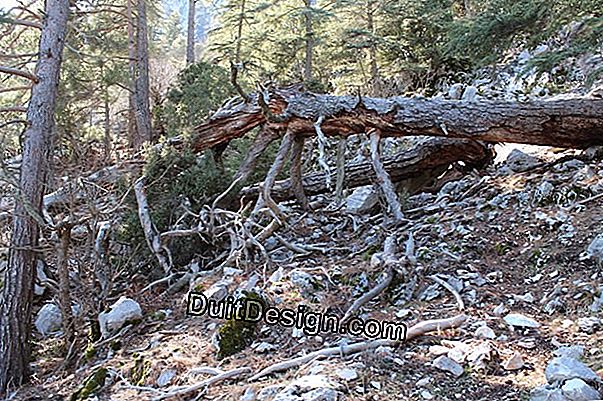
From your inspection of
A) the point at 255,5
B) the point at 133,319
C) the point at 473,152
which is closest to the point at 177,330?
the point at 133,319

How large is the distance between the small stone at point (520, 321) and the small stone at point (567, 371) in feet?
2.16

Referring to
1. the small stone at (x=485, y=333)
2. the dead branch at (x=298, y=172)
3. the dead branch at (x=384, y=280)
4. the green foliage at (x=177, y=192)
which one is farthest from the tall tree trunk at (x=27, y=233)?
the small stone at (x=485, y=333)

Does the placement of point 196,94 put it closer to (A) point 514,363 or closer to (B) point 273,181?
(B) point 273,181

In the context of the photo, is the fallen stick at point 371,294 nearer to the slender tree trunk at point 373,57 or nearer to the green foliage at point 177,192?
the green foliage at point 177,192

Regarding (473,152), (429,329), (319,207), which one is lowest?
(429,329)

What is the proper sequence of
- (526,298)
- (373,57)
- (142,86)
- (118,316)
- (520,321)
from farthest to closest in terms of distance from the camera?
(373,57) < (142,86) < (118,316) < (526,298) < (520,321)

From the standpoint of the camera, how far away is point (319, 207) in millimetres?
6762

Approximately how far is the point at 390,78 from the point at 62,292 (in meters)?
9.06

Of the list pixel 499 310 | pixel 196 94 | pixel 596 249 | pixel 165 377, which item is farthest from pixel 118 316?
pixel 196 94

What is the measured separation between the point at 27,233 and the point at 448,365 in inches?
150

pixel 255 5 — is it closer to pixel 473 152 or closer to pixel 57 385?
pixel 473 152

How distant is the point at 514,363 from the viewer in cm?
271

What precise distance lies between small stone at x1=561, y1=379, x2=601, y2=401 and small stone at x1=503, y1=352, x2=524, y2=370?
0.43 metres

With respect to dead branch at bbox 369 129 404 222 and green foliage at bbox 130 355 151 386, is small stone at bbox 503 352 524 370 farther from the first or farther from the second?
dead branch at bbox 369 129 404 222
